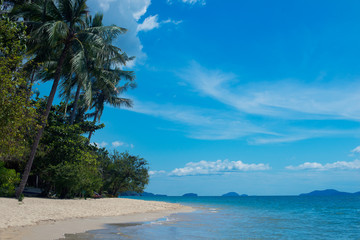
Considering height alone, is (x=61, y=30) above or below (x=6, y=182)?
above

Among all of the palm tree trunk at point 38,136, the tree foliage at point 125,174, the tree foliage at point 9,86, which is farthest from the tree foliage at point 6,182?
the tree foliage at point 125,174

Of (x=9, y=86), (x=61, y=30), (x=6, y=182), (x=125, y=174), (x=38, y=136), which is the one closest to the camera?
(x=9, y=86)

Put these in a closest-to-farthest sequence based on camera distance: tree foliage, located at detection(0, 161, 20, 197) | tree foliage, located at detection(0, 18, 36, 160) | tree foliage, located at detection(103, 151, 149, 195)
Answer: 1. tree foliage, located at detection(0, 18, 36, 160)
2. tree foliage, located at detection(0, 161, 20, 197)
3. tree foliage, located at detection(103, 151, 149, 195)

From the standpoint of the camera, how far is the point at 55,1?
16.4 meters

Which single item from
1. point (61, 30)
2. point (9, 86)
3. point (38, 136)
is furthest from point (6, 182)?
point (9, 86)

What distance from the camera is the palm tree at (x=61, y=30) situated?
49.9 feet

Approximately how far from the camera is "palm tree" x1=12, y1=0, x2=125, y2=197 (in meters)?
15.2

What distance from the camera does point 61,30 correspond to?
48.0 ft

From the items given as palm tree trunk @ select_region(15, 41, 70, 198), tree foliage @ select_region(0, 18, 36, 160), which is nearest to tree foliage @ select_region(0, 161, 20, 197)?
palm tree trunk @ select_region(15, 41, 70, 198)

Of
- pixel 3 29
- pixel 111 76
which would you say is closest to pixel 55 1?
pixel 111 76

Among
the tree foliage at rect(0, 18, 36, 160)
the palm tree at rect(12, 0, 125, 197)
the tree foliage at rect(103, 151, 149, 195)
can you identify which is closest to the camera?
the tree foliage at rect(0, 18, 36, 160)

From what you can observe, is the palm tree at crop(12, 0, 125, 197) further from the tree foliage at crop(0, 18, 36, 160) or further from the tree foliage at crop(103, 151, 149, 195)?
the tree foliage at crop(103, 151, 149, 195)

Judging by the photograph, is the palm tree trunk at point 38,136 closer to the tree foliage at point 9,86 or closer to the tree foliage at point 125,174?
the tree foliage at point 9,86

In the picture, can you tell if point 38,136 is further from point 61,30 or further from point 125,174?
point 125,174
